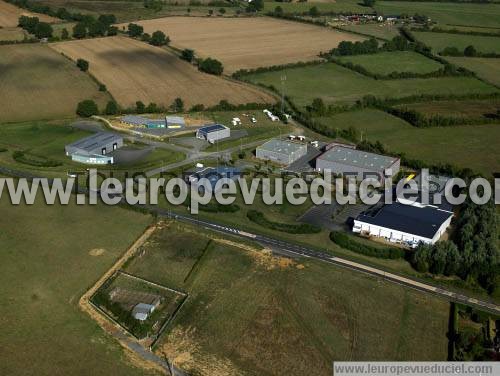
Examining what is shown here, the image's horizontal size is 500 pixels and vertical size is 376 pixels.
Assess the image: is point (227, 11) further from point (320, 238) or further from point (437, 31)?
point (320, 238)

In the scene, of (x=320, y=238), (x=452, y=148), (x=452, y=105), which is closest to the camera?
(x=320, y=238)

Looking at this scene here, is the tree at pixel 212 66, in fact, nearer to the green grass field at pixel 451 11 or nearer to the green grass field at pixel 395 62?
the green grass field at pixel 395 62

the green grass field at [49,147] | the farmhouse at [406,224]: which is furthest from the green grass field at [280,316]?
the green grass field at [49,147]

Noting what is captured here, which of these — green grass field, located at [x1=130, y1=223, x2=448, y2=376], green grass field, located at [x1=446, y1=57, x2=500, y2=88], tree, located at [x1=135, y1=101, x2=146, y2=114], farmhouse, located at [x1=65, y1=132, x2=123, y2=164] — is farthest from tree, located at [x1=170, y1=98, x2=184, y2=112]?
green grass field, located at [x1=446, y1=57, x2=500, y2=88]

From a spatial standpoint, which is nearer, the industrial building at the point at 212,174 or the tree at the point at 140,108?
the industrial building at the point at 212,174

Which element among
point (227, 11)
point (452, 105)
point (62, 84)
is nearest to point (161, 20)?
point (227, 11)

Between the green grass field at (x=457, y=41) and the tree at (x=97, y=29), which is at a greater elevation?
the green grass field at (x=457, y=41)
